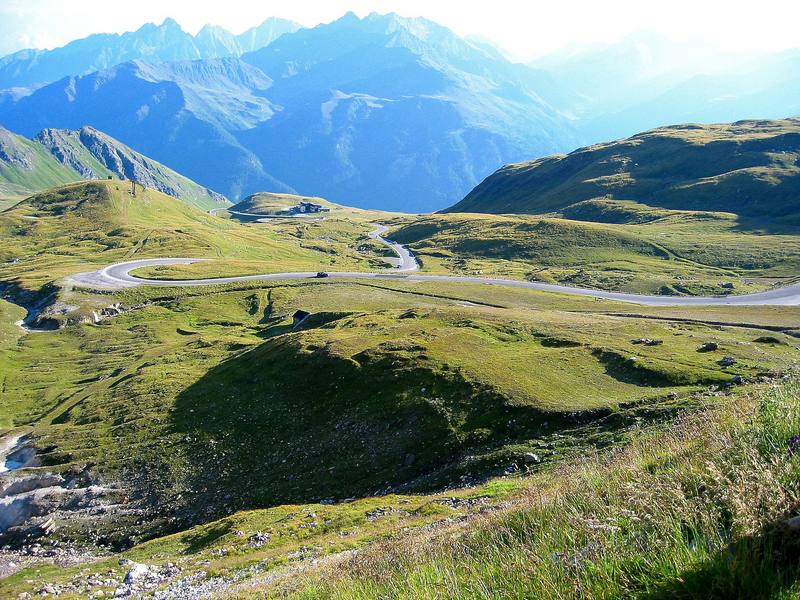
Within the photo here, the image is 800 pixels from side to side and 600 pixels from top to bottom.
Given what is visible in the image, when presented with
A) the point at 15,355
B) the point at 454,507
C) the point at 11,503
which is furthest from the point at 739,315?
the point at 15,355

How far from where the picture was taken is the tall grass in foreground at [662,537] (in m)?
5.29

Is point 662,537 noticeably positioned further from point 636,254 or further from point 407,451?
point 636,254

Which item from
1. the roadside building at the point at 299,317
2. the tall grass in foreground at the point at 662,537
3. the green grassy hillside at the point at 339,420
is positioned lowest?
the green grassy hillside at the point at 339,420

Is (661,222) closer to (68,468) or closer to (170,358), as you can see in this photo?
(170,358)

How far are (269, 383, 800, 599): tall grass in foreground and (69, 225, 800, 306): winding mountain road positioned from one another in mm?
91062

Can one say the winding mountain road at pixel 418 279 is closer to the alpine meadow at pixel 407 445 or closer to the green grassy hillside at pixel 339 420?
the alpine meadow at pixel 407 445

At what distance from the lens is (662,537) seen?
6.41 meters

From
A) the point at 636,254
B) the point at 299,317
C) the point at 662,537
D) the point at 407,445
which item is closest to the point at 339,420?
the point at 407,445

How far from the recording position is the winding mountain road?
309ft

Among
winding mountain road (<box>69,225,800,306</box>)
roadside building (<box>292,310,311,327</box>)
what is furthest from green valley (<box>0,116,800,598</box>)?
winding mountain road (<box>69,225,800,306</box>)

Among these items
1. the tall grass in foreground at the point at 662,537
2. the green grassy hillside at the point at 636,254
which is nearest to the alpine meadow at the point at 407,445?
the tall grass in foreground at the point at 662,537

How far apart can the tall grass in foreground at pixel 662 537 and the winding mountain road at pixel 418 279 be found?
91.1m

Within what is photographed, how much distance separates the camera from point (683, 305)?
88812mm

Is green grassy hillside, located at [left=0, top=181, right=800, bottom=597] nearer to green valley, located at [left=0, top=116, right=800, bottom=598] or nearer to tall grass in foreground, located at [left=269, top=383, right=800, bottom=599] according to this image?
green valley, located at [left=0, top=116, right=800, bottom=598]
